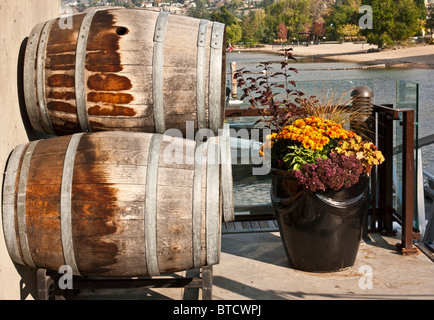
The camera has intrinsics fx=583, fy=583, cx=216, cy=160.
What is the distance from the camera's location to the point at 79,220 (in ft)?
9.21

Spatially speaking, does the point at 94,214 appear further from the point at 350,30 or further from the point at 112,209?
the point at 350,30

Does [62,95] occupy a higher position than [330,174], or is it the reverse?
[62,95]

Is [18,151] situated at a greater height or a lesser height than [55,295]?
greater

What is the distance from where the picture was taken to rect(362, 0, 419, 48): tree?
73125 mm

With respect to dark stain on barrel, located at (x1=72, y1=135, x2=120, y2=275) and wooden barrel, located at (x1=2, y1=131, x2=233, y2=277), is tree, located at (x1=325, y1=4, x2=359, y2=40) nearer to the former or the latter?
wooden barrel, located at (x1=2, y1=131, x2=233, y2=277)

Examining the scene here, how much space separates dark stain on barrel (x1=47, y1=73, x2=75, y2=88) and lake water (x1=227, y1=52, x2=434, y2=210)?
2.15 metres

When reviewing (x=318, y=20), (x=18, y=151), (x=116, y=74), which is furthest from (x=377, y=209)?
(x=318, y=20)

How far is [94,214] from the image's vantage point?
280 cm

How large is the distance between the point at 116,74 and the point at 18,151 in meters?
0.64

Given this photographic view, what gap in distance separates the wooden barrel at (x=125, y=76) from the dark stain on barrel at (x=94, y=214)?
1.28 feet

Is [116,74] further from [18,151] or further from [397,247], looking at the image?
[397,247]

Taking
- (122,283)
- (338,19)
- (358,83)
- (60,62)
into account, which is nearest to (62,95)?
(60,62)

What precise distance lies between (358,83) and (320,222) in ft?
7.08

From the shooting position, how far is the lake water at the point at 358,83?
5.27 m
